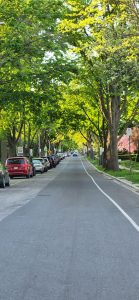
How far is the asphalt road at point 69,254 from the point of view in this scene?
6.50 m

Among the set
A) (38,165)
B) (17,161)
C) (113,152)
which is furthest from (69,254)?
(38,165)

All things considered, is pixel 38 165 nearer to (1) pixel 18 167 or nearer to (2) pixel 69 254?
(1) pixel 18 167

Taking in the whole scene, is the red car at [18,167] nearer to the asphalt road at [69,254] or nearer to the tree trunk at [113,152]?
the tree trunk at [113,152]

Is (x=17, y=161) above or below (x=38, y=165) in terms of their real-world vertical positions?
above

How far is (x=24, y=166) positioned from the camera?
135 feet

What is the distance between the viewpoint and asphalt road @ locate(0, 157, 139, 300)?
650cm

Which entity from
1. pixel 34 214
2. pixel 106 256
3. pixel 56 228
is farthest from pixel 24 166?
pixel 106 256

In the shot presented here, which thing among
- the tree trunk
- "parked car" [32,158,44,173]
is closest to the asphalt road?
the tree trunk

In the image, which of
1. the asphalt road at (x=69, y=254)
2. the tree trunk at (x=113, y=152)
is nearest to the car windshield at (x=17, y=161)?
the tree trunk at (x=113, y=152)

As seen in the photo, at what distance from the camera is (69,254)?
8.84 metres

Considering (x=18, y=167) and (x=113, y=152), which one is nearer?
(x=18, y=167)

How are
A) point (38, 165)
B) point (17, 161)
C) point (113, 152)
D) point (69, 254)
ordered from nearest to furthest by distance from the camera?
point (69, 254), point (17, 161), point (113, 152), point (38, 165)

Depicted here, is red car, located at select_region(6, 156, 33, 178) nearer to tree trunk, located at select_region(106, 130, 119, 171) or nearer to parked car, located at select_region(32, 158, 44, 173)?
tree trunk, located at select_region(106, 130, 119, 171)

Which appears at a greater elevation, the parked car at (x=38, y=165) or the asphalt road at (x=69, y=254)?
the parked car at (x=38, y=165)
